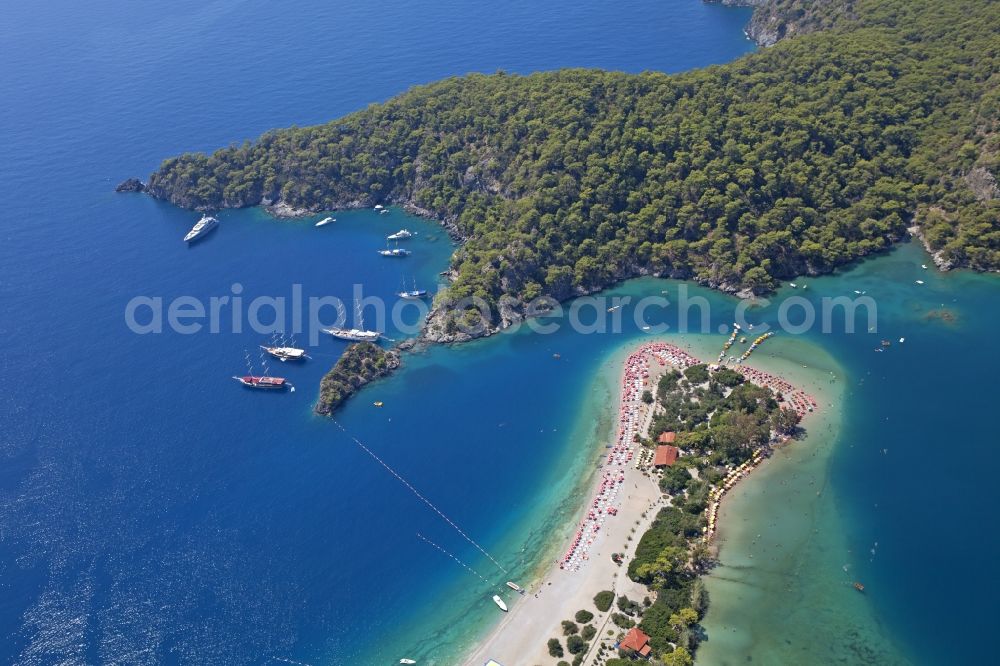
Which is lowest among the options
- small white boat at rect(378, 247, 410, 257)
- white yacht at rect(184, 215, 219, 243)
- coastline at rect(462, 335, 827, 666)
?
coastline at rect(462, 335, 827, 666)

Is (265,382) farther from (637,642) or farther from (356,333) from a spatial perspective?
(637,642)

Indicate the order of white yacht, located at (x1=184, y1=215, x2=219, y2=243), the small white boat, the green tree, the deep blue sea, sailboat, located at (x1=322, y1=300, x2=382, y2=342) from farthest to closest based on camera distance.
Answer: white yacht, located at (x1=184, y1=215, x2=219, y2=243)
the small white boat
sailboat, located at (x1=322, y1=300, x2=382, y2=342)
the deep blue sea
the green tree

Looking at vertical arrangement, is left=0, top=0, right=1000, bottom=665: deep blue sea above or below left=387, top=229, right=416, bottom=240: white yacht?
below

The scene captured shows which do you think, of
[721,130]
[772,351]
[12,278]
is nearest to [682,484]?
[772,351]

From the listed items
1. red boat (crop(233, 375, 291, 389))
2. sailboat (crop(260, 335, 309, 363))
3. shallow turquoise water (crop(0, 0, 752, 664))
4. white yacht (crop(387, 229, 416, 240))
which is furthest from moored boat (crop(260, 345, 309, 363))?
white yacht (crop(387, 229, 416, 240))

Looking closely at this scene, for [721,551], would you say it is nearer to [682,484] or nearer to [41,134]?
[682,484]

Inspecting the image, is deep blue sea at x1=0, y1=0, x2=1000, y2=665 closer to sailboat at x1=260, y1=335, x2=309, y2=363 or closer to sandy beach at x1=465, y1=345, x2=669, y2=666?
sailboat at x1=260, y1=335, x2=309, y2=363

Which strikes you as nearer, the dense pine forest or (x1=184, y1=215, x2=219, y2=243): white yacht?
the dense pine forest

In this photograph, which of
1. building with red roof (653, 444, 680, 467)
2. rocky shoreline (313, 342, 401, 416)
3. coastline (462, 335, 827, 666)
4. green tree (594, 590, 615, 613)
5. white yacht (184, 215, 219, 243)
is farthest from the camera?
white yacht (184, 215, 219, 243)
